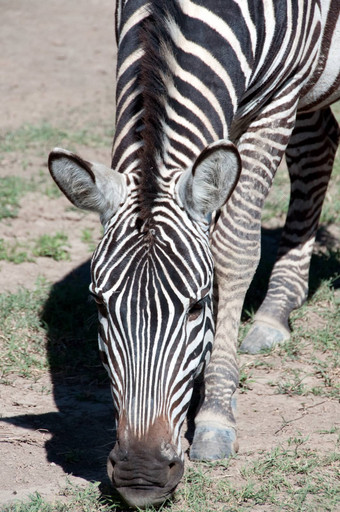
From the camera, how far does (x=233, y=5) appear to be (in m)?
3.96

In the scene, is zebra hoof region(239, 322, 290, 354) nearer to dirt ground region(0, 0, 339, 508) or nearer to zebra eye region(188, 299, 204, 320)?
dirt ground region(0, 0, 339, 508)

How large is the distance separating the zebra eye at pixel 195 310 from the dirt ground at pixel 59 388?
3.19ft

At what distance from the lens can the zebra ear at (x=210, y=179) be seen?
3123 millimetres

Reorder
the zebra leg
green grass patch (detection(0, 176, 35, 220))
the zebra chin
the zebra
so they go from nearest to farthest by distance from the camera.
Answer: the zebra chin < the zebra < the zebra leg < green grass patch (detection(0, 176, 35, 220))

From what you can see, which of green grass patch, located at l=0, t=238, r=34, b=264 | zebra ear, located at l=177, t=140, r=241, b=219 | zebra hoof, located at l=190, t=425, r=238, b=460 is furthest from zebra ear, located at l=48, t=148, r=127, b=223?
green grass patch, located at l=0, t=238, r=34, b=264

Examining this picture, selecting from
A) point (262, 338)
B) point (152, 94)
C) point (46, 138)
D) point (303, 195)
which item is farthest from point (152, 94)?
point (46, 138)

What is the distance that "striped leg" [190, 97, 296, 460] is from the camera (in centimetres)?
425

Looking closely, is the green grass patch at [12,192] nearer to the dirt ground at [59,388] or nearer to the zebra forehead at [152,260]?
the dirt ground at [59,388]

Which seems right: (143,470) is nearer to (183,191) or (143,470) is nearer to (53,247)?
(183,191)

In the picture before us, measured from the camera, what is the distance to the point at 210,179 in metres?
3.27

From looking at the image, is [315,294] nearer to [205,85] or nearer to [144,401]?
[205,85]

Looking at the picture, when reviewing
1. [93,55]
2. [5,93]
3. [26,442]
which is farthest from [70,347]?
[93,55]

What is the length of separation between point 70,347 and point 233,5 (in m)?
2.65

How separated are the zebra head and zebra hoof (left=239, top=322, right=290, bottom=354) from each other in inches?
69.9
